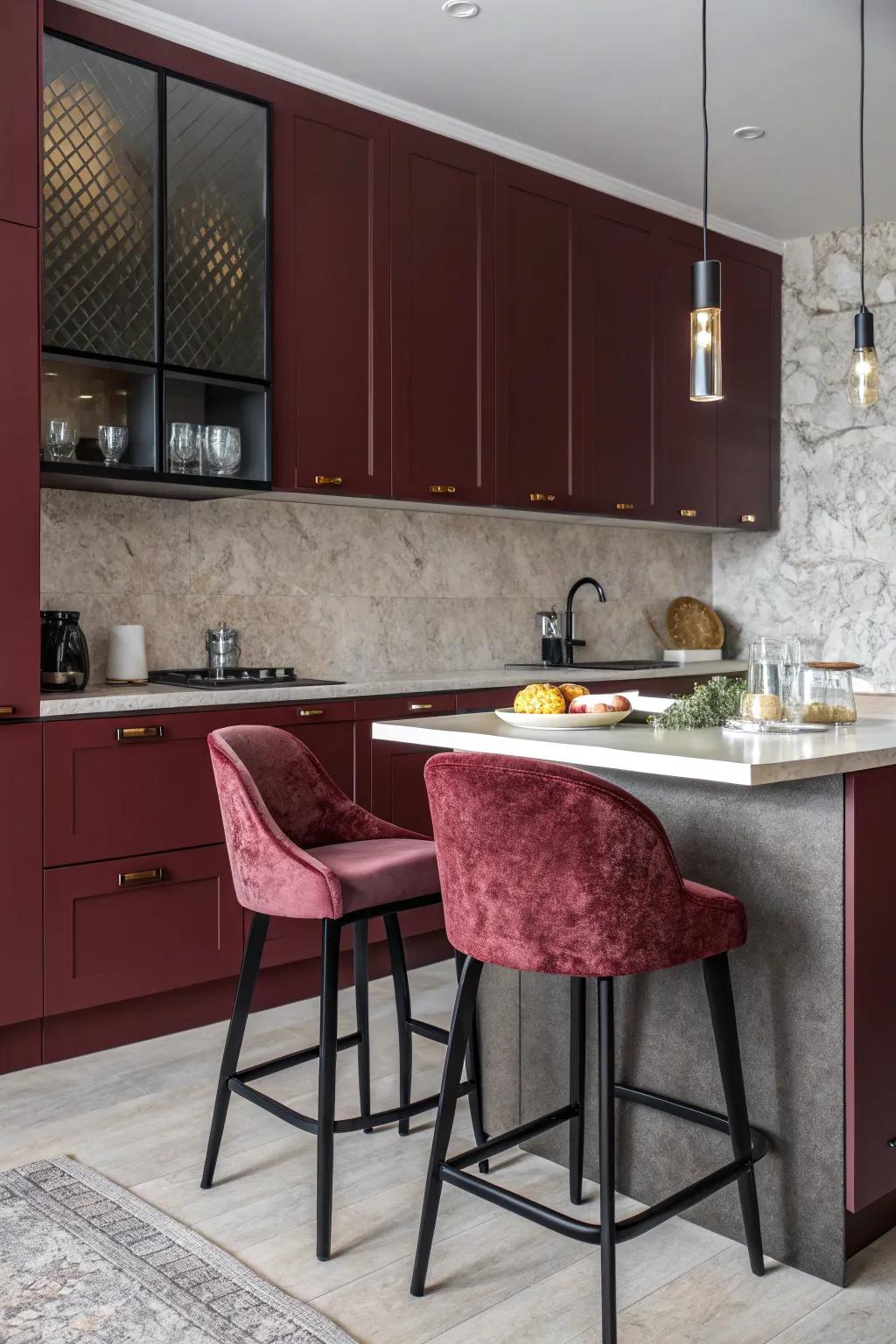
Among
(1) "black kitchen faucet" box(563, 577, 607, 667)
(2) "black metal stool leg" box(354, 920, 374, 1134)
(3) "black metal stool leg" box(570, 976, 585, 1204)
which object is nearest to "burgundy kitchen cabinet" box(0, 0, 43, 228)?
(2) "black metal stool leg" box(354, 920, 374, 1134)

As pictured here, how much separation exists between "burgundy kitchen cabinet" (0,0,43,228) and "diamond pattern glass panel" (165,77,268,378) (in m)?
0.45

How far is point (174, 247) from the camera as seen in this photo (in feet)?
11.1

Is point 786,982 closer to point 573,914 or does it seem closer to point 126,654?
point 573,914

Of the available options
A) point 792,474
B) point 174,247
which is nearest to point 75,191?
point 174,247

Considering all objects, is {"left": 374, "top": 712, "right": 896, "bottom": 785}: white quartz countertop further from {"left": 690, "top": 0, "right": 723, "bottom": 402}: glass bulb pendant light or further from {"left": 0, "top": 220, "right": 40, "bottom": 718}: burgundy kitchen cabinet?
{"left": 0, "top": 220, "right": 40, "bottom": 718}: burgundy kitchen cabinet

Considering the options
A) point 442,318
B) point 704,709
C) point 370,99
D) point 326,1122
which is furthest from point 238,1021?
point 370,99

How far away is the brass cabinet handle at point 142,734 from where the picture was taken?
124 inches

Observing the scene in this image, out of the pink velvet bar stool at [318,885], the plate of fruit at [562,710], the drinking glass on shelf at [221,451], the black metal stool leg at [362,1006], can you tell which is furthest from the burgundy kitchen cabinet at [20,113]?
the black metal stool leg at [362,1006]

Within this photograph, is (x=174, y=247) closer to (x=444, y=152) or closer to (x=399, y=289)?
(x=399, y=289)

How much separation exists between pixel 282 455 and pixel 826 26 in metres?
1.97

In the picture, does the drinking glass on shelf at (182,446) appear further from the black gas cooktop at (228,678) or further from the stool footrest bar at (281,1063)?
the stool footrest bar at (281,1063)

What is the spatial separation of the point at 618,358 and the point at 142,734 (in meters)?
2.56

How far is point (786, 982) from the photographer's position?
83.0 inches

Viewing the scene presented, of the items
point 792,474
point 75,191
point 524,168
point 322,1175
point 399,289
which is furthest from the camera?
point 792,474
